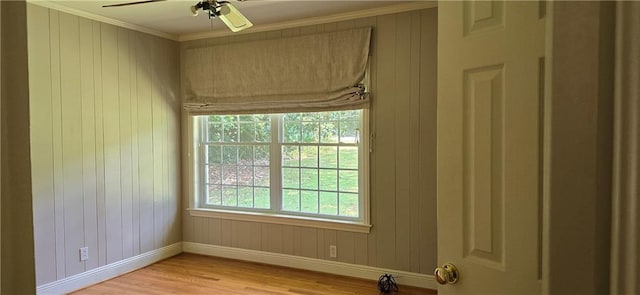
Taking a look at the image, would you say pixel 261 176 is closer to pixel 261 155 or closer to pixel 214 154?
pixel 261 155

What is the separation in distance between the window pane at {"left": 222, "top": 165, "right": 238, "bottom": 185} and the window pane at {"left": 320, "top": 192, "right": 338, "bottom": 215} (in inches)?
43.3

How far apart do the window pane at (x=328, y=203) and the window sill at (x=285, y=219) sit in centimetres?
11

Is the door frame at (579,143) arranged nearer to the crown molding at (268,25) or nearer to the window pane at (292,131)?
the crown molding at (268,25)

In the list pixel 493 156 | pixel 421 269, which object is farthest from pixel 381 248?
pixel 493 156

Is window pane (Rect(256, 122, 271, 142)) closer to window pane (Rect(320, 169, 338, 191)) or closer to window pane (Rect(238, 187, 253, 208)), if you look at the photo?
window pane (Rect(238, 187, 253, 208))

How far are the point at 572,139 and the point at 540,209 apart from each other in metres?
0.35

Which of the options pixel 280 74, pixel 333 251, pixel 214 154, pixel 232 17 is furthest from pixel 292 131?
pixel 232 17

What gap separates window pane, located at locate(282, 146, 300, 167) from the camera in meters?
4.21

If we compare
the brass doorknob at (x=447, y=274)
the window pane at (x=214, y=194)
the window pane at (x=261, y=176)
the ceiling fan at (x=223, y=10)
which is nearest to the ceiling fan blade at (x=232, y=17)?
the ceiling fan at (x=223, y=10)

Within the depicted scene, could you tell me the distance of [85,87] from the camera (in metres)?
3.65

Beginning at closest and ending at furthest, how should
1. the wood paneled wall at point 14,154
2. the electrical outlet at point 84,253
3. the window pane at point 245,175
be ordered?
the wood paneled wall at point 14,154
the electrical outlet at point 84,253
the window pane at point 245,175

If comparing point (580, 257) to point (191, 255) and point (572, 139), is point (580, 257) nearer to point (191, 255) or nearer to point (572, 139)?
point (572, 139)

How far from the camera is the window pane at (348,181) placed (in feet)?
12.9

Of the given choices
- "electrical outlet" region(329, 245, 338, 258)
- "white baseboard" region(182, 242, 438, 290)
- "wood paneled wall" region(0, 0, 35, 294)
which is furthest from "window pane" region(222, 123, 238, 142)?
"wood paneled wall" region(0, 0, 35, 294)
